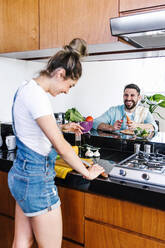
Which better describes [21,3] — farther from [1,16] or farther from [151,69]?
[151,69]

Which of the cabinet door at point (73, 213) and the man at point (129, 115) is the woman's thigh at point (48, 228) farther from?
the man at point (129, 115)

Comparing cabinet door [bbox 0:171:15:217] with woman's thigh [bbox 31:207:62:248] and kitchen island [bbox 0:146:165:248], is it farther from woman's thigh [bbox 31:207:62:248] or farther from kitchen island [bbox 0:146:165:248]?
woman's thigh [bbox 31:207:62:248]

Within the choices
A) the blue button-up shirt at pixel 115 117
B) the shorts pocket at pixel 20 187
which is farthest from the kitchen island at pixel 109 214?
the blue button-up shirt at pixel 115 117

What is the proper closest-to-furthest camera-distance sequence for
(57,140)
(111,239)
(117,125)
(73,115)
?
(57,140)
(111,239)
(117,125)
(73,115)

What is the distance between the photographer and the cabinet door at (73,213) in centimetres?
139

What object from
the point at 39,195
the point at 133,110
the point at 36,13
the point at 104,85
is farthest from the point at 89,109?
the point at 39,195

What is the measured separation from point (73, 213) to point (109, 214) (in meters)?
0.23

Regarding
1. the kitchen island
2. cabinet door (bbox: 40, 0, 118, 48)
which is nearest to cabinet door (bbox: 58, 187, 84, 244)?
the kitchen island

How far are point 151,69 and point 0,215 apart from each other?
1.53 m

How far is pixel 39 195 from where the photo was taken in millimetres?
1161

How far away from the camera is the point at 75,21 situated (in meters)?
1.73

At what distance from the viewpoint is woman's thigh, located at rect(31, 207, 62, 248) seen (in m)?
1.19

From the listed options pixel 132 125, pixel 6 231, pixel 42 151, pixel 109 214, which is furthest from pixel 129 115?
pixel 6 231

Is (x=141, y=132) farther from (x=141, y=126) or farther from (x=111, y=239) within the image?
(x=111, y=239)
